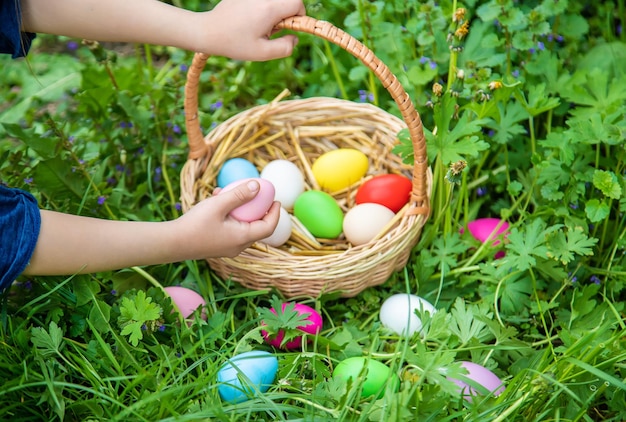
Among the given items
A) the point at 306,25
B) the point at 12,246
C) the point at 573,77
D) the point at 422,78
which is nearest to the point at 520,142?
the point at 573,77

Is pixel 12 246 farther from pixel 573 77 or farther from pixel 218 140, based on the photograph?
pixel 573 77

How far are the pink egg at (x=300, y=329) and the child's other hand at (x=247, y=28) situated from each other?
54 centimetres

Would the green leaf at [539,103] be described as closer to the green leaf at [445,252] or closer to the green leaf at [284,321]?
the green leaf at [445,252]

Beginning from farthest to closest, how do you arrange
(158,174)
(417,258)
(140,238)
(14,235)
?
(158,174) < (417,258) < (140,238) < (14,235)

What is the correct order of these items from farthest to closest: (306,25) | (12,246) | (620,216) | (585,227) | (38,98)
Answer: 1. (38,98)
2. (620,216)
3. (585,227)
4. (306,25)
5. (12,246)

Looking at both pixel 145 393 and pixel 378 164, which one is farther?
pixel 378 164

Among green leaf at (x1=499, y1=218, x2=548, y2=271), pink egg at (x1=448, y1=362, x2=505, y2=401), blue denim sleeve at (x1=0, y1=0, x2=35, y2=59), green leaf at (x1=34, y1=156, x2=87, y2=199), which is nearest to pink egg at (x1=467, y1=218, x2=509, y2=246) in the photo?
green leaf at (x1=499, y1=218, x2=548, y2=271)

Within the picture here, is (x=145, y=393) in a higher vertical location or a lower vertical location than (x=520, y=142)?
lower

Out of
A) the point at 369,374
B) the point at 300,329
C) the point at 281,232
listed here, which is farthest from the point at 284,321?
the point at 281,232

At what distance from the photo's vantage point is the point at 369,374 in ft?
4.31

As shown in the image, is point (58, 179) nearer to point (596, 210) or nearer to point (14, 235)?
point (14, 235)

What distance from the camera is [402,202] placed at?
168cm

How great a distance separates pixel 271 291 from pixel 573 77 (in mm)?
932

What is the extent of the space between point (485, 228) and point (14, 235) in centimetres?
107
